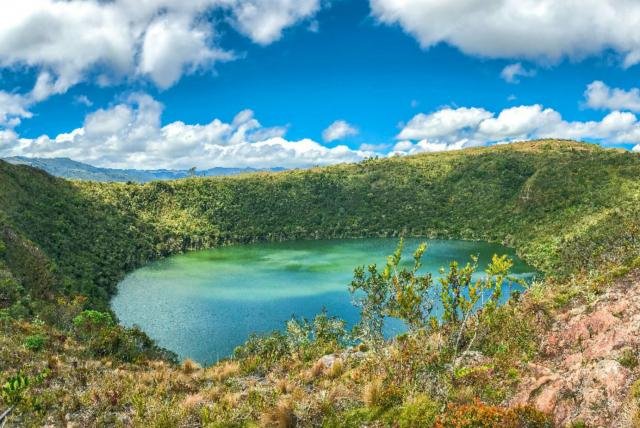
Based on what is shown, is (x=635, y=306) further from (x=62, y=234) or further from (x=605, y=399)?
(x=62, y=234)

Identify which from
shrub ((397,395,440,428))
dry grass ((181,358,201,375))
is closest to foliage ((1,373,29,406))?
dry grass ((181,358,201,375))

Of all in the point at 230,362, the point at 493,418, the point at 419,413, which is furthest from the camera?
the point at 230,362

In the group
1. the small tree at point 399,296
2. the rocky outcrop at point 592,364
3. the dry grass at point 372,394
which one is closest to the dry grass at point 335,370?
the small tree at point 399,296

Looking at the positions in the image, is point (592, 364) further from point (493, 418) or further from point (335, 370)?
point (335, 370)

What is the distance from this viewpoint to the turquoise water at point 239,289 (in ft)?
233

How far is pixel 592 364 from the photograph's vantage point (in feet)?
44.8

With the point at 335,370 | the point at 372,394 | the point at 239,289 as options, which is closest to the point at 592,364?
the point at 372,394

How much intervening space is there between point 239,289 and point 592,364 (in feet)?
298

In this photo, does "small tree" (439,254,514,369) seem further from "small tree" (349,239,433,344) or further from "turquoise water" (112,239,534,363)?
"turquoise water" (112,239,534,363)

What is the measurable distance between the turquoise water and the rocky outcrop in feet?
113

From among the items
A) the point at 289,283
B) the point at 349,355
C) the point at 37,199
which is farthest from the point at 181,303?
the point at 349,355

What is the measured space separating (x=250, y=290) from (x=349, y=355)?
78258 millimetres

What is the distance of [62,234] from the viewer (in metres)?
105

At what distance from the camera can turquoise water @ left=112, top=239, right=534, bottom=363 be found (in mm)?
71062
